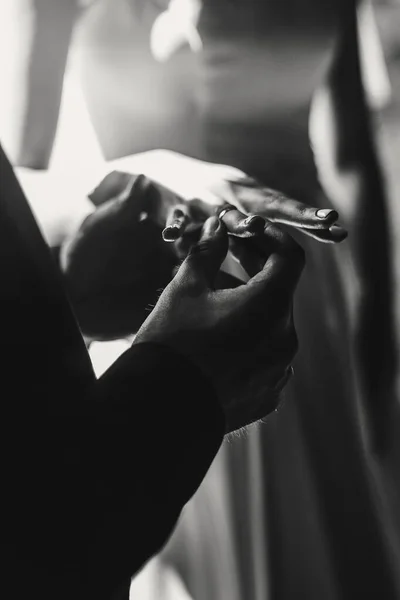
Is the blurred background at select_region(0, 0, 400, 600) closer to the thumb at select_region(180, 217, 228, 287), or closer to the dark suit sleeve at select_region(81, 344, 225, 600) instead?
the thumb at select_region(180, 217, 228, 287)

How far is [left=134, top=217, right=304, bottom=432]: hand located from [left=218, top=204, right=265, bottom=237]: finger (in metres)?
0.02

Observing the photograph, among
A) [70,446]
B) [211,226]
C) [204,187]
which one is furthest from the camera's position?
[204,187]

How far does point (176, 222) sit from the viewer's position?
2.15 feet

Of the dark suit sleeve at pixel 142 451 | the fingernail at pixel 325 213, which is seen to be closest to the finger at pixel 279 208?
the fingernail at pixel 325 213

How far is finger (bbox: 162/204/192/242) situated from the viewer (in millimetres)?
628

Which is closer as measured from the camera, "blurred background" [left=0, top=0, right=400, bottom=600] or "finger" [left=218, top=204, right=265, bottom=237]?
"finger" [left=218, top=204, right=265, bottom=237]

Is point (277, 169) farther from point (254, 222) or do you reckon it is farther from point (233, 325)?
point (233, 325)

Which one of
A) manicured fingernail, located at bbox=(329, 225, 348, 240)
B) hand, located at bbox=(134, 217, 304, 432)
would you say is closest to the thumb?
hand, located at bbox=(134, 217, 304, 432)

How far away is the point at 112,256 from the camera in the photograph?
31.4 inches

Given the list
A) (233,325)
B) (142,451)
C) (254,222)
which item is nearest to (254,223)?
(254,222)

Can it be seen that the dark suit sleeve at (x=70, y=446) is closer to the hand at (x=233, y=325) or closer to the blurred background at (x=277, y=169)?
the hand at (x=233, y=325)

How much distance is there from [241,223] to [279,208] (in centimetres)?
8

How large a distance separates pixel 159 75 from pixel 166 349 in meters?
0.45

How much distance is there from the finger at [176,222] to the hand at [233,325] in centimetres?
4
